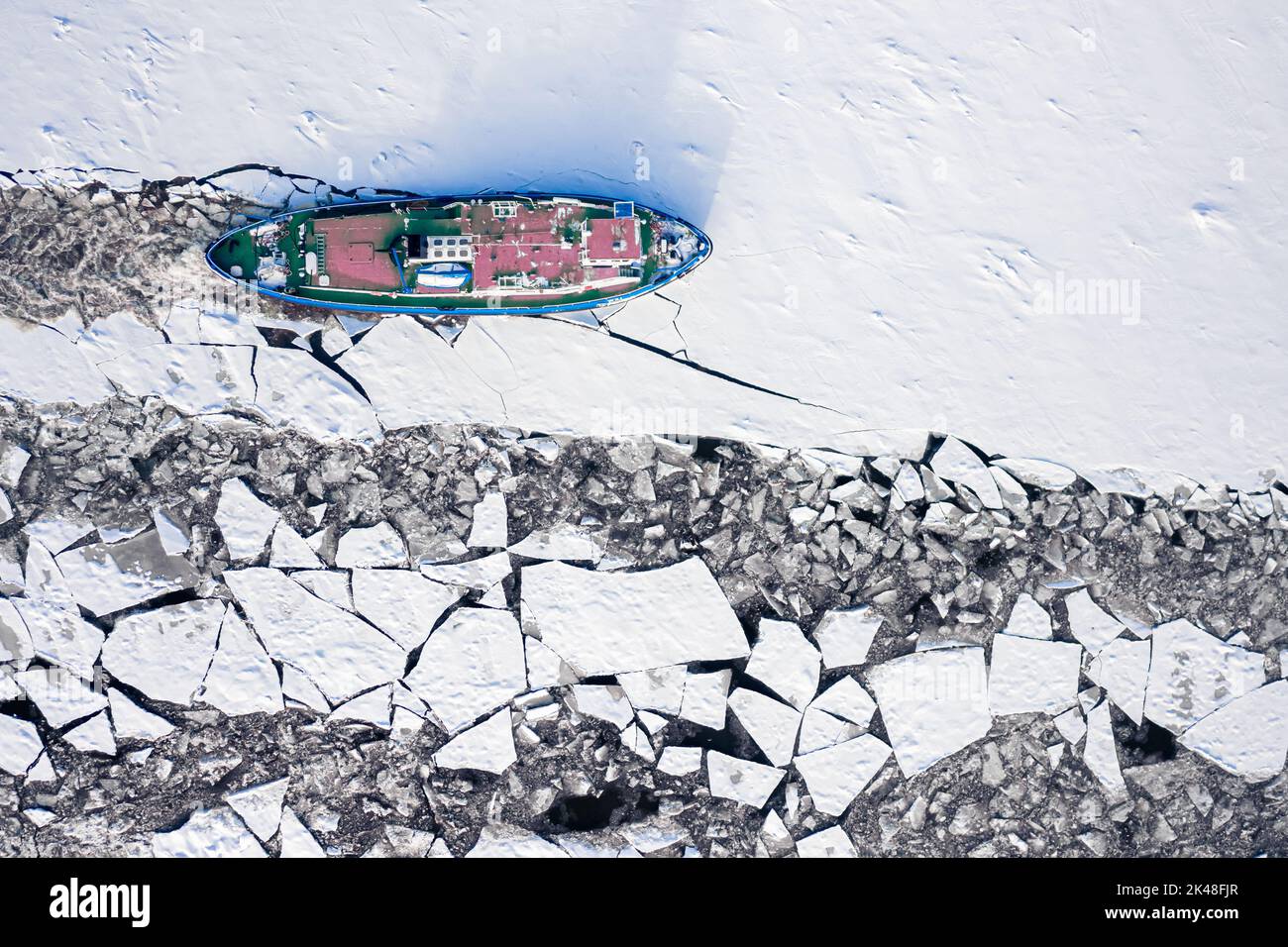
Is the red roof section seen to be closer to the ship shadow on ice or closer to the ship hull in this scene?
the ship hull

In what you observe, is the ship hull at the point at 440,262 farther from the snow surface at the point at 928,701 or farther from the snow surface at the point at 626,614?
the snow surface at the point at 928,701

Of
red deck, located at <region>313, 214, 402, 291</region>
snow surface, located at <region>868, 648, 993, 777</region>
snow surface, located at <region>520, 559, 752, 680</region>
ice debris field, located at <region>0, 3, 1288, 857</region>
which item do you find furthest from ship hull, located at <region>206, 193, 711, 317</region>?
snow surface, located at <region>868, 648, 993, 777</region>

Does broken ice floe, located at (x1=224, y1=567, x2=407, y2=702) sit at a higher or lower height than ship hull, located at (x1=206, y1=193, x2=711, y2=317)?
lower

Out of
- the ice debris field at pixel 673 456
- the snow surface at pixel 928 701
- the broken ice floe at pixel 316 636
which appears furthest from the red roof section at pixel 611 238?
the snow surface at pixel 928 701

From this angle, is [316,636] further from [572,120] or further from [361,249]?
[572,120]
